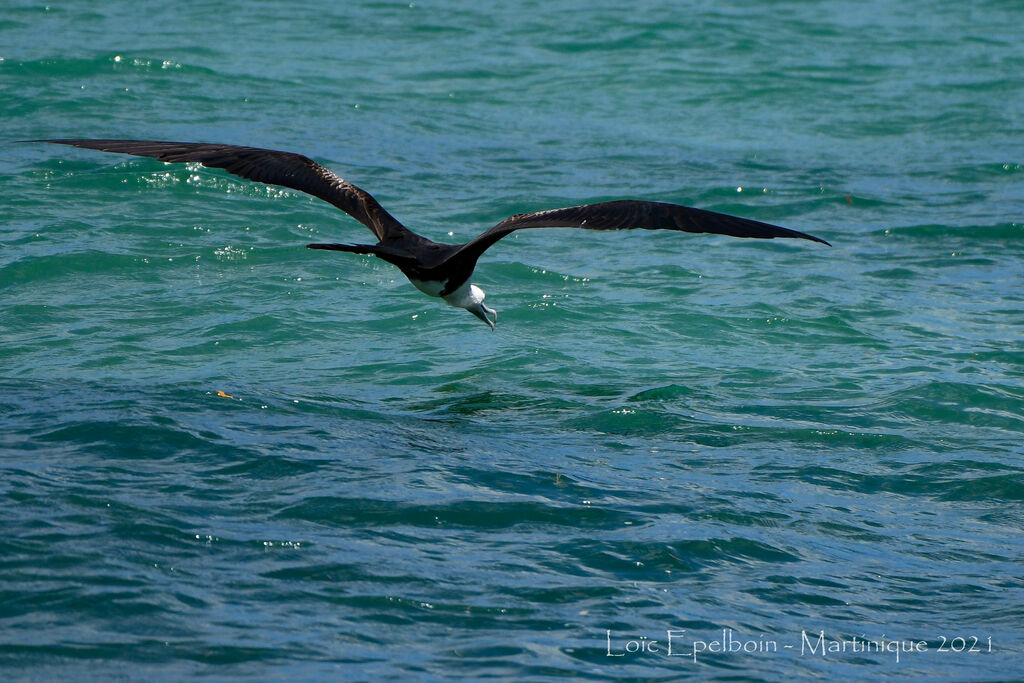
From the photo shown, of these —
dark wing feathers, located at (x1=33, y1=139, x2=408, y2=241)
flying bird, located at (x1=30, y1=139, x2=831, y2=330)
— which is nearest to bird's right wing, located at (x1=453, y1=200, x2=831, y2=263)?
flying bird, located at (x1=30, y1=139, x2=831, y2=330)

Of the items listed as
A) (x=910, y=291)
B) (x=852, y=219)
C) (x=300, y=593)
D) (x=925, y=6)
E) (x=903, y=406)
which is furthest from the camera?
(x=925, y=6)

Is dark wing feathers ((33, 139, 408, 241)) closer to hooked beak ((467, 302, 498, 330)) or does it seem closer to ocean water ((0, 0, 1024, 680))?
hooked beak ((467, 302, 498, 330))

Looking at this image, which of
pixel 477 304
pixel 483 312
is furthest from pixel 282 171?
pixel 483 312

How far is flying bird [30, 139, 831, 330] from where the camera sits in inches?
230

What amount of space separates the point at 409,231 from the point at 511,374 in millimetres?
1318

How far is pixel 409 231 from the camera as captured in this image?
7.11 metres

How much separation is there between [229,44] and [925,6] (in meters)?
11.3

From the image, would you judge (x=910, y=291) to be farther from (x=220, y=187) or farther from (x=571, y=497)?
(x=220, y=187)

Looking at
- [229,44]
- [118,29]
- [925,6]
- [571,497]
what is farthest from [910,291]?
[925,6]

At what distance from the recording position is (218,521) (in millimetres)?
4977

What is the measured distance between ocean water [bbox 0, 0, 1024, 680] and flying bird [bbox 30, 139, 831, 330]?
2.46 ft

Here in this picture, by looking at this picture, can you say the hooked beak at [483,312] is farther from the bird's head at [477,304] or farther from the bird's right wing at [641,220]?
the bird's right wing at [641,220]

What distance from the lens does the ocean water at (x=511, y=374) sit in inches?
175

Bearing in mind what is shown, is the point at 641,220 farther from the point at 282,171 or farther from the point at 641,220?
the point at 282,171
